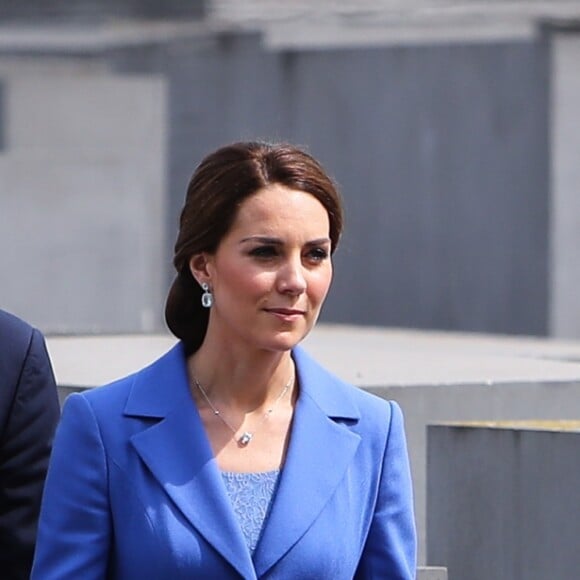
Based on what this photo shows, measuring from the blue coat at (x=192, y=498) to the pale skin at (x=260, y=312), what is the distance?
0.04 metres

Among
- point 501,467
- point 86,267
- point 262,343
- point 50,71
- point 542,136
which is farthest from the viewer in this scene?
point 50,71

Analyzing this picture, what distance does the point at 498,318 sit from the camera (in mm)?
19047

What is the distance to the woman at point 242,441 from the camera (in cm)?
334

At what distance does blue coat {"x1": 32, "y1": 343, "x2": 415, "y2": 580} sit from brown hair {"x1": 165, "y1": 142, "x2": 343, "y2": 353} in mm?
232

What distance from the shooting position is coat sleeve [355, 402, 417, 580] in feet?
11.3

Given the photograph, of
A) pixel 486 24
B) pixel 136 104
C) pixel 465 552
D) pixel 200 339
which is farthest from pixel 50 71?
pixel 200 339

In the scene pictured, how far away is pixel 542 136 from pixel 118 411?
1541 centimetres

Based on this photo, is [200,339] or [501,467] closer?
[200,339]

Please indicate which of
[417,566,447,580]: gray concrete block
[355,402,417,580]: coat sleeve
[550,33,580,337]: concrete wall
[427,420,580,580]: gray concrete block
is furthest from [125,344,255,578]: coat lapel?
[550,33,580,337]: concrete wall

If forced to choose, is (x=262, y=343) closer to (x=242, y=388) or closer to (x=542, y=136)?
(x=242, y=388)

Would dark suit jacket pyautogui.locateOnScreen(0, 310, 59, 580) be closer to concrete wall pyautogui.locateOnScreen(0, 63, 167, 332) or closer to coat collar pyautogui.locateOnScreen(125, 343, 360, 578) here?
coat collar pyautogui.locateOnScreen(125, 343, 360, 578)

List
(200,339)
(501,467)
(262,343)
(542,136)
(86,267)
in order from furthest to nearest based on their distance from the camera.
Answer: (542,136) < (86,267) < (501,467) < (200,339) < (262,343)

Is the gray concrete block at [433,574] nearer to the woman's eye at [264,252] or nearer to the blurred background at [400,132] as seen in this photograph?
the woman's eye at [264,252]

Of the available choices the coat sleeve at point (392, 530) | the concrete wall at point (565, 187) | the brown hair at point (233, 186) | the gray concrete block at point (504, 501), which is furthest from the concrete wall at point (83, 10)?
the coat sleeve at point (392, 530)
